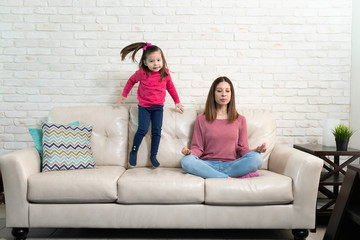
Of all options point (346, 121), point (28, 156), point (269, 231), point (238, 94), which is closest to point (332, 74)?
point (346, 121)

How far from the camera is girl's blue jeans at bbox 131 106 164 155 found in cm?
270

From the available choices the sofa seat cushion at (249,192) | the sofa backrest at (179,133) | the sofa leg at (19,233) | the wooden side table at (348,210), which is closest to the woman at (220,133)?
the sofa backrest at (179,133)

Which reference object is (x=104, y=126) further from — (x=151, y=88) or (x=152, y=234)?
(x=152, y=234)

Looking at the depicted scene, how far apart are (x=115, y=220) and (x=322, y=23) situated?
2.48 m

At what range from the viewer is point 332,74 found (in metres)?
3.12

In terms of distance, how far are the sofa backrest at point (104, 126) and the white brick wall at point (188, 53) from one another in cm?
29

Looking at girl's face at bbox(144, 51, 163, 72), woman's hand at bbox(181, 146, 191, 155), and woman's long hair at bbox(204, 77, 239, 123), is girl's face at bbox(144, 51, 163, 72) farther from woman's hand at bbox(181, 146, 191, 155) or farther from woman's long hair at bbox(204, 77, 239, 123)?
woman's hand at bbox(181, 146, 191, 155)

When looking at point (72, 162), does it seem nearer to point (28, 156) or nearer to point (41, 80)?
point (28, 156)

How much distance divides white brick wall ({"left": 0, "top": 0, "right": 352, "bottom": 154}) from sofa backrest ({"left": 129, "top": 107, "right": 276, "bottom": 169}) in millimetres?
291

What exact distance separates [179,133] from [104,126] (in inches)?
24.7

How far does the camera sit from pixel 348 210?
5.56 ft

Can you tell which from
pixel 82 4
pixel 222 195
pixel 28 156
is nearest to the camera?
pixel 222 195

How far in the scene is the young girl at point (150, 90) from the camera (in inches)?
106

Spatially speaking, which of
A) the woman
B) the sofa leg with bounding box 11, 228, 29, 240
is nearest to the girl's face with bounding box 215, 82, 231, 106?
the woman
